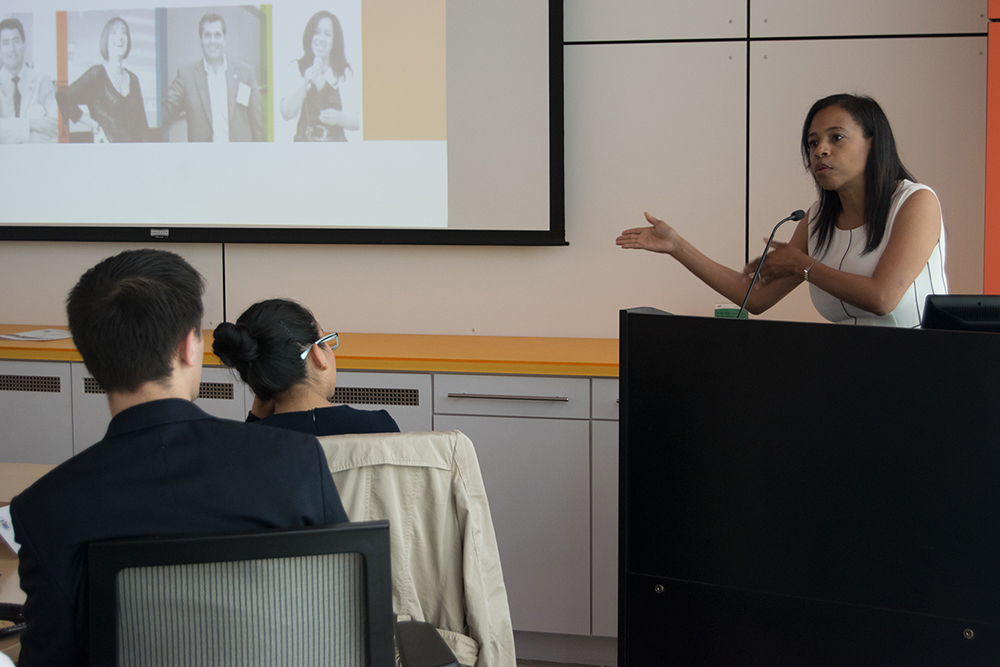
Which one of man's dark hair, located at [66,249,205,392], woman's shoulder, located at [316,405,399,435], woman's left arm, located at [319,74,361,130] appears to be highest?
woman's left arm, located at [319,74,361,130]

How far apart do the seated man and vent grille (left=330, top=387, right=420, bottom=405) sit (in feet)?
5.13

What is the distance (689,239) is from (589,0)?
98 cm

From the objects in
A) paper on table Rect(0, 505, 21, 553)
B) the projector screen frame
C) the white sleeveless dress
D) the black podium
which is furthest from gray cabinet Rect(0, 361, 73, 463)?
the white sleeveless dress

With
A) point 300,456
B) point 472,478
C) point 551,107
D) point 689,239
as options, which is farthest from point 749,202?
point 300,456

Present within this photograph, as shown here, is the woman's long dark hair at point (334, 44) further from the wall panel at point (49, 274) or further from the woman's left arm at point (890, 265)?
the woman's left arm at point (890, 265)

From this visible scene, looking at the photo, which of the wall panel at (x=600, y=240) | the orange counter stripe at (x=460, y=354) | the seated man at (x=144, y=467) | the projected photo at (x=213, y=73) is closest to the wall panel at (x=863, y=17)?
the wall panel at (x=600, y=240)

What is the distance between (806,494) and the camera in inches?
41.4

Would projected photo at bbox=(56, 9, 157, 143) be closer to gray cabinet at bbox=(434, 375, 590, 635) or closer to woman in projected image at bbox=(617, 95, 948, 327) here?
gray cabinet at bbox=(434, 375, 590, 635)

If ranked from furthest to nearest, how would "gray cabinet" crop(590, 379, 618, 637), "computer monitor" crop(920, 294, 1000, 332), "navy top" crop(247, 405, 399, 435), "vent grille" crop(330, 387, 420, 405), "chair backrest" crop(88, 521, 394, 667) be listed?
"vent grille" crop(330, 387, 420, 405) → "gray cabinet" crop(590, 379, 618, 637) → "navy top" crop(247, 405, 399, 435) → "computer monitor" crop(920, 294, 1000, 332) → "chair backrest" crop(88, 521, 394, 667)

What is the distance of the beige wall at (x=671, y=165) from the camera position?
2836 mm

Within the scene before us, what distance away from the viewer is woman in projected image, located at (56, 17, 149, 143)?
3.20 meters

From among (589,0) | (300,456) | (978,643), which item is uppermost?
(589,0)

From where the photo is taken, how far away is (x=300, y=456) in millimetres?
1009

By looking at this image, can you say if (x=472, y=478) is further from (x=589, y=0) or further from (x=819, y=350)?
(x=589, y=0)
